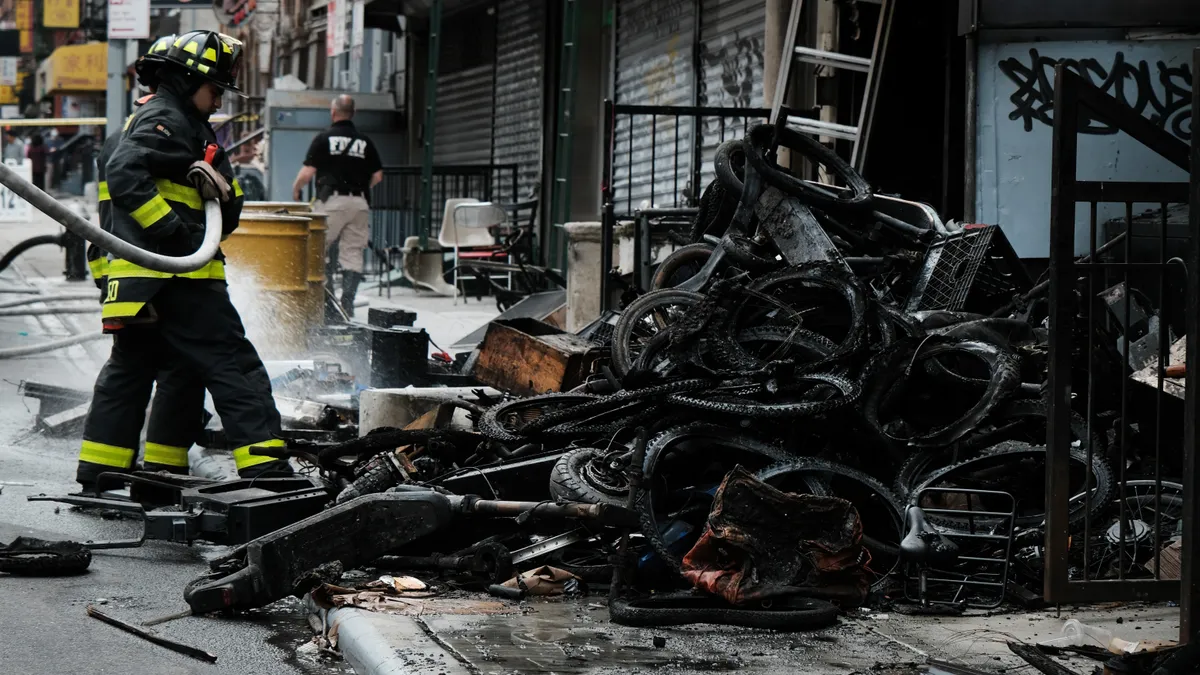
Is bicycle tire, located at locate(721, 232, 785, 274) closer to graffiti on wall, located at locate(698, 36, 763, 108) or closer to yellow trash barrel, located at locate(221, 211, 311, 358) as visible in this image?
yellow trash barrel, located at locate(221, 211, 311, 358)

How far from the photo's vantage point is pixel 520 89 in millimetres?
20375

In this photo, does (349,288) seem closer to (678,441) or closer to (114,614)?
(678,441)

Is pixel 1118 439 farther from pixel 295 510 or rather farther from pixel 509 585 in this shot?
pixel 295 510

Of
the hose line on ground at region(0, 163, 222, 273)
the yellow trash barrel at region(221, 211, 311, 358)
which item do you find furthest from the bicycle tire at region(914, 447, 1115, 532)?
the yellow trash barrel at region(221, 211, 311, 358)

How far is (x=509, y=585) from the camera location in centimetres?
532

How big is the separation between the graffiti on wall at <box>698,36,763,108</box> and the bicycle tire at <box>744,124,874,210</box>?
5.29m

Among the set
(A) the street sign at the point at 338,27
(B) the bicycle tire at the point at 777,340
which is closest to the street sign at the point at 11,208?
(A) the street sign at the point at 338,27

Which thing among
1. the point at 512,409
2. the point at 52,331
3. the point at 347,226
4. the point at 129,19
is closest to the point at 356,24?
the point at 129,19

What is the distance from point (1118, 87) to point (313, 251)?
5.59 m

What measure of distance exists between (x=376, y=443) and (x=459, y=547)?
35.9 inches

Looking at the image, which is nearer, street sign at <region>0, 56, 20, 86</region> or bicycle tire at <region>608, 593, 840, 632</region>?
bicycle tire at <region>608, 593, 840, 632</region>

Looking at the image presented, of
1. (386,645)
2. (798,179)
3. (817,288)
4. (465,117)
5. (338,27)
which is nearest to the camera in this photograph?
(386,645)

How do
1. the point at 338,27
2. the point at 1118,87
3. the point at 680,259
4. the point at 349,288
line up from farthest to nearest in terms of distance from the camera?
the point at 338,27 → the point at 349,288 → the point at 1118,87 → the point at 680,259

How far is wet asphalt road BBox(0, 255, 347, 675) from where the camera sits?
456 centimetres
